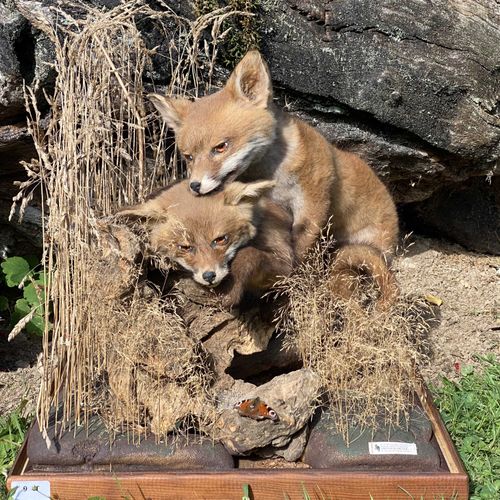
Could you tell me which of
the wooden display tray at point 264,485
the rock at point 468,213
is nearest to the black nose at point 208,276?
the wooden display tray at point 264,485

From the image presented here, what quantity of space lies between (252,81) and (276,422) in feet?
6.28

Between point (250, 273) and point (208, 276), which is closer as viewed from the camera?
point (208, 276)

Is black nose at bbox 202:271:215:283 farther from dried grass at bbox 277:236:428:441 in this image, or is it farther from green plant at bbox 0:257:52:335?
green plant at bbox 0:257:52:335

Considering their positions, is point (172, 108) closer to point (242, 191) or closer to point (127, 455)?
point (242, 191)

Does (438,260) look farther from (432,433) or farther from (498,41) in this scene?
(432,433)

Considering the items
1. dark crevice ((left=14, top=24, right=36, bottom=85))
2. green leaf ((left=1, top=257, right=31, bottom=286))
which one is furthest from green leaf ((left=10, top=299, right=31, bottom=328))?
dark crevice ((left=14, top=24, right=36, bottom=85))

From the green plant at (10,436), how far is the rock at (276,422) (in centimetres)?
132

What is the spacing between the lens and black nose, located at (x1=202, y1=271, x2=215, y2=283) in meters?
3.41

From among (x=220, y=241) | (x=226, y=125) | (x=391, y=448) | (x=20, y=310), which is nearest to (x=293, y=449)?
(x=391, y=448)

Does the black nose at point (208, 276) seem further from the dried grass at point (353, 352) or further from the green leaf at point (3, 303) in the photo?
the green leaf at point (3, 303)

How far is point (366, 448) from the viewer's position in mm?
3473

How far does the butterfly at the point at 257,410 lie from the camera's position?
3.46 metres

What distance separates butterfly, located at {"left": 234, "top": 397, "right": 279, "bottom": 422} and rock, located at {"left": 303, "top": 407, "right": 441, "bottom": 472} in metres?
0.28

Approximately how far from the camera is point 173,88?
4.60 metres
